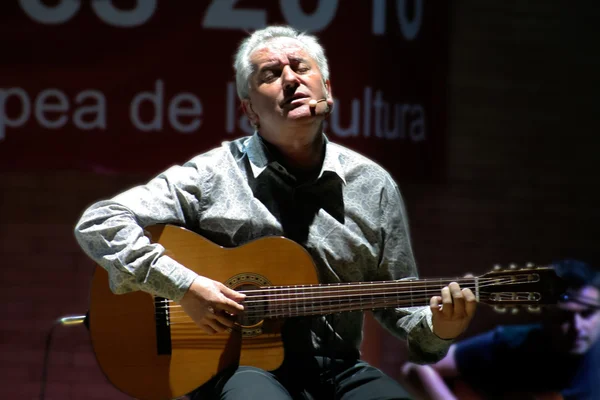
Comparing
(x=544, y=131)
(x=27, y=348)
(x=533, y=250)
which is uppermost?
(x=544, y=131)

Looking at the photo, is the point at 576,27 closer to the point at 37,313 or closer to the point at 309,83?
the point at 309,83

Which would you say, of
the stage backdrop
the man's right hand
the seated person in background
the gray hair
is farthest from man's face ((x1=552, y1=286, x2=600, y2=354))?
the man's right hand

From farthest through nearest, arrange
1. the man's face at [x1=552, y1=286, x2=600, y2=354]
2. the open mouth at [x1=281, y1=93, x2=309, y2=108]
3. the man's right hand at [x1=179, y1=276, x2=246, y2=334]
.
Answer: the man's face at [x1=552, y1=286, x2=600, y2=354] < the open mouth at [x1=281, y1=93, x2=309, y2=108] < the man's right hand at [x1=179, y1=276, x2=246, y2=334]

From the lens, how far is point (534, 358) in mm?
3996

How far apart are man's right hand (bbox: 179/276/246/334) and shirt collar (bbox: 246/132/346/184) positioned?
1.45 feet

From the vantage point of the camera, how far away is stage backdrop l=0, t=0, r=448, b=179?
12.7 ft

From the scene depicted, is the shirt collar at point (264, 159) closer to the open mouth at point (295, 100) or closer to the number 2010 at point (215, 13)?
the open mouth at point (295, 100)

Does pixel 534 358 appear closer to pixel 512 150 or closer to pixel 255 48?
pixel 512 150

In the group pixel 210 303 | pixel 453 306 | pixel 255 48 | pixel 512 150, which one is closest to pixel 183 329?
pixel 210 303

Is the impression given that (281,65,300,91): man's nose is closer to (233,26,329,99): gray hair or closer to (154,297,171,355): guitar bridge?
(233,26,329,99): gray hair

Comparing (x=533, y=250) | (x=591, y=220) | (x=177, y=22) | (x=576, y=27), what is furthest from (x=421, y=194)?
(x=177, y=22)

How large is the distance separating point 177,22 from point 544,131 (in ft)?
7.58

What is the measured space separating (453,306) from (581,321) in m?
1.98

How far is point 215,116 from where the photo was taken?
12.9 ft
